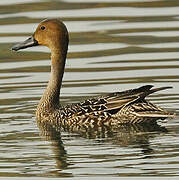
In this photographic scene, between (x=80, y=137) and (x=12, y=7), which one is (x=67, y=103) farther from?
(x=12, y=7)

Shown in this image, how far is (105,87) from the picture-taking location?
15773 millimetres

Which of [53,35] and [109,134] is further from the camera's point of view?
[53,35]

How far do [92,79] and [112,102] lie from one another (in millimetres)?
2352

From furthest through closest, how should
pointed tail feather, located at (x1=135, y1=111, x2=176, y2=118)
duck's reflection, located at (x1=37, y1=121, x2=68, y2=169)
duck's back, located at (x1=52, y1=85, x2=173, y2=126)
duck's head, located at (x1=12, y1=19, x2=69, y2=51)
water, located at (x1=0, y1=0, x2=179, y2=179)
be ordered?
duck's head, located at (x1=12, y1=19, x2=69, y2=51), duck's back, located at (x1=52, y1=85, x2=173, y2=126), pointed tail feather, located at (x1=135, y1=111, x2=176, y2=118), duck's reflection, located at (x1=37, y1=121, x2=68, y2=169), water, located at (x1=0, y1=0, x2=179, y2=179)

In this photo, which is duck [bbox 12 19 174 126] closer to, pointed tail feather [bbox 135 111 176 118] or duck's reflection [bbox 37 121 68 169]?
pointed tail feather [bbox 135 111 176 118]

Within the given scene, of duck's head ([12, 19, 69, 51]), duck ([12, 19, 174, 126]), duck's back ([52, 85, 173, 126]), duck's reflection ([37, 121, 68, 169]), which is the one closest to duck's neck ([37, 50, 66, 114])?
duck ([12, 19, 174, 126])

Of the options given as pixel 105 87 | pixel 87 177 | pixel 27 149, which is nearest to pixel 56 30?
pixel 105 87

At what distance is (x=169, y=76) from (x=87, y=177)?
519cm

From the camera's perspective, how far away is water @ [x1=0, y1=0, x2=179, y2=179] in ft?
38.6

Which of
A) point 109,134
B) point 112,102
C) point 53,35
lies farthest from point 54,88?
point 109,134

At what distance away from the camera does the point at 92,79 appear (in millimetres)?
16156

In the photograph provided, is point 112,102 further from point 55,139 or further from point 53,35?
point 53,35

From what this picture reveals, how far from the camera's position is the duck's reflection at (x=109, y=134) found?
41.2 feet

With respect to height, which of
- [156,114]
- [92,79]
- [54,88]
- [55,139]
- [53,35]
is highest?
[53,35]
